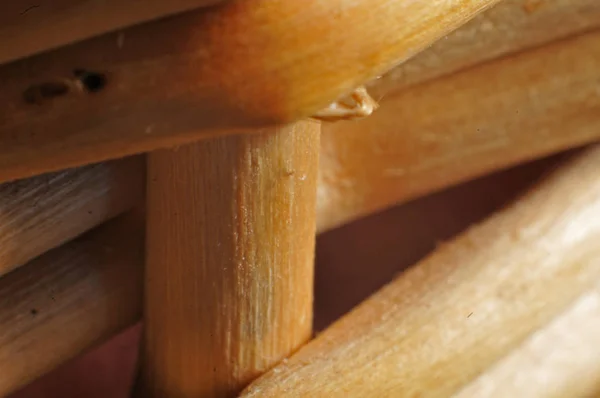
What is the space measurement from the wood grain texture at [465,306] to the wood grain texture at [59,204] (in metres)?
0.11

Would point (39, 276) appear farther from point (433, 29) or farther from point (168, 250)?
point (433, 29)

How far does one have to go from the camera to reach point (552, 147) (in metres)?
0.42

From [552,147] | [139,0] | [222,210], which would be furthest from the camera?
[552,147]

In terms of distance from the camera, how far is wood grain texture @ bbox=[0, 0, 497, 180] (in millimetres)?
219

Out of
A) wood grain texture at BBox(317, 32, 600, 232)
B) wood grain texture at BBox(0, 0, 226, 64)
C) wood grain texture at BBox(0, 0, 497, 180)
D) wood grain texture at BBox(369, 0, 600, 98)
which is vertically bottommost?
wood grain texture at BBox(0, 0, 497, 180)

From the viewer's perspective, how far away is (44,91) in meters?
0.24

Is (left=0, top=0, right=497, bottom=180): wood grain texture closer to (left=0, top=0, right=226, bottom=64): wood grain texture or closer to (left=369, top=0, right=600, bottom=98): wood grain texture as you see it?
(left=0, top=0, right=226, bottom=64): wood grain texture

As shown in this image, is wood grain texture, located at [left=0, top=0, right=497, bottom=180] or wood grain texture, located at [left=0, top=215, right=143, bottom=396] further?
wood grain texture, located at [left=0, top=215, right=143, bottom=396]

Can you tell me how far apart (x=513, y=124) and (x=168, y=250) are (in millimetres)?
206

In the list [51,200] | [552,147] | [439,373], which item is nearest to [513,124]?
[552,147]

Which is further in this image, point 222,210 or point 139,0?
point 222,210

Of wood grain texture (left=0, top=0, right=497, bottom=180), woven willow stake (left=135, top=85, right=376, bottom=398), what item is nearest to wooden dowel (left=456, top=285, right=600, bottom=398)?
woven willow stake (left=135, top=85, right=376, bottom=398)

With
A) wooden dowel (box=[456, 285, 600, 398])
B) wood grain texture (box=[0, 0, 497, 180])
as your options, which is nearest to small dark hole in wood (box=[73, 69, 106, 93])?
wood grain texture (box=[0, 0, 497, 180])

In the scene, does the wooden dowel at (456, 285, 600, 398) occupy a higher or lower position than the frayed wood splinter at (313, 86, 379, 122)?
lower
